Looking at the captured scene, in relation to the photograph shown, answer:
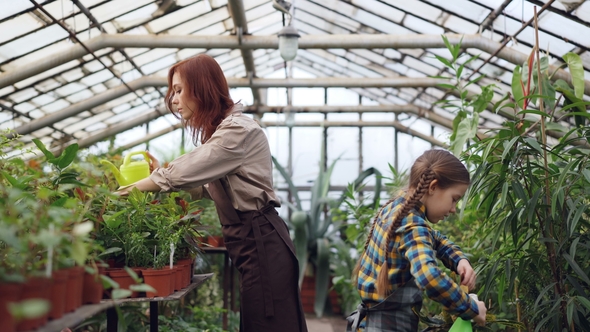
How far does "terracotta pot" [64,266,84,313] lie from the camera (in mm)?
1021

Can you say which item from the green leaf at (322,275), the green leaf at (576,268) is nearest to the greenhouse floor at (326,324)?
the green leaf at (322,275)

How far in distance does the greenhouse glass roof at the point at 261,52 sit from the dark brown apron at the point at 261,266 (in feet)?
11.1

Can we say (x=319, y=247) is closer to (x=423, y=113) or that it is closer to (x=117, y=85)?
(x=117, y=85)

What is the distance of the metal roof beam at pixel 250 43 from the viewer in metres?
6.18

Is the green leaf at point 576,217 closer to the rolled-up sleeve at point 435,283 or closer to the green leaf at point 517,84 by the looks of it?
the rolled-up sleeve at point 435,283

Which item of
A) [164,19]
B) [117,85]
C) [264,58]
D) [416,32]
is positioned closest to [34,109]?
[117,85]

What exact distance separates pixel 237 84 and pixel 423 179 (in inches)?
302

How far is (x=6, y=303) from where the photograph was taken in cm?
84

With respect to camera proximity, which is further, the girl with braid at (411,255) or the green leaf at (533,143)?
the green leaf at (533,143)

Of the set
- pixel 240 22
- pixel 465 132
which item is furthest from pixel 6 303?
pixel 240 22

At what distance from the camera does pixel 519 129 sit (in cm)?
220

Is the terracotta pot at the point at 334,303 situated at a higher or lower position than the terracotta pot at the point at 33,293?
lower

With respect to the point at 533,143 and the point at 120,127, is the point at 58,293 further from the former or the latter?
the point at 120,127

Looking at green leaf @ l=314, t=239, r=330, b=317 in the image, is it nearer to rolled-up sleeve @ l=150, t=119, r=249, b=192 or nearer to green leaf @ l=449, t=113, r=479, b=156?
green leaf @ l=449, t=113, r=479, b=156
